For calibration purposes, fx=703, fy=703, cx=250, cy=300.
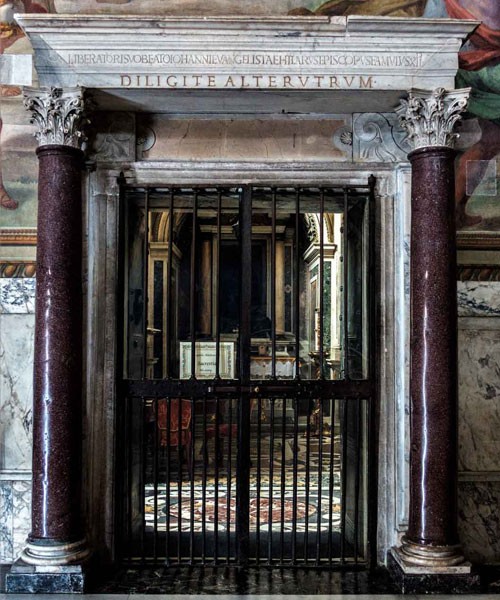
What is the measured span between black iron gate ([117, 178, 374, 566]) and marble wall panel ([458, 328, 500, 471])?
30.5 inches

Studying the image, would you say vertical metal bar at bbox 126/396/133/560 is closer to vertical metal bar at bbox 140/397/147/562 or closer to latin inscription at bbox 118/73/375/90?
vertical metal bar at bbox 140/397/147/562

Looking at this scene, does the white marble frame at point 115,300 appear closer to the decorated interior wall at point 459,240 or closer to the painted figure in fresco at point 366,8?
the decorated interior wall at point 459,240

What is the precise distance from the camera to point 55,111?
16.8 feet

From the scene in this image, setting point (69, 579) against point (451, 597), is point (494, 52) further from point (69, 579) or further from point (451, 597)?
point (69, 579)

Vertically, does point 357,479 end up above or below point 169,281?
below

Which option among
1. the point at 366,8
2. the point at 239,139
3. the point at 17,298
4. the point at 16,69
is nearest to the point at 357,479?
the point at 239,139

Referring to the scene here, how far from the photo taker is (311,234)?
22.3ft

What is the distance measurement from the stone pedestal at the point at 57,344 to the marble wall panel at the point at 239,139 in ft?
2.47

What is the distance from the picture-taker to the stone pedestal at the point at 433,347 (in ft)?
16.6

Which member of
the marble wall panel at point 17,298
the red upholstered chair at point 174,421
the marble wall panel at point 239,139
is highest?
the marble wall panel at point 239,139

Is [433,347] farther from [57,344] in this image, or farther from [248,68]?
[57,344]

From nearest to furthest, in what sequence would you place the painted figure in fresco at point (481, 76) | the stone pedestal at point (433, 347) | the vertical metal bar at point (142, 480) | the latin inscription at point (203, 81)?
the stone pedestal at point (433, 347), the latin inscription at point (203, 81), the vertical metal bar at point (142, 480), the painted figure in fresco at point (481, 76)

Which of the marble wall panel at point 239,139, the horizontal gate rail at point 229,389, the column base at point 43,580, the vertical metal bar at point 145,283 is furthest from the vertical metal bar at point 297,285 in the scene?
the column base at point 43,580

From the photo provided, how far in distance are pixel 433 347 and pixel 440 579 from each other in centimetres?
163
